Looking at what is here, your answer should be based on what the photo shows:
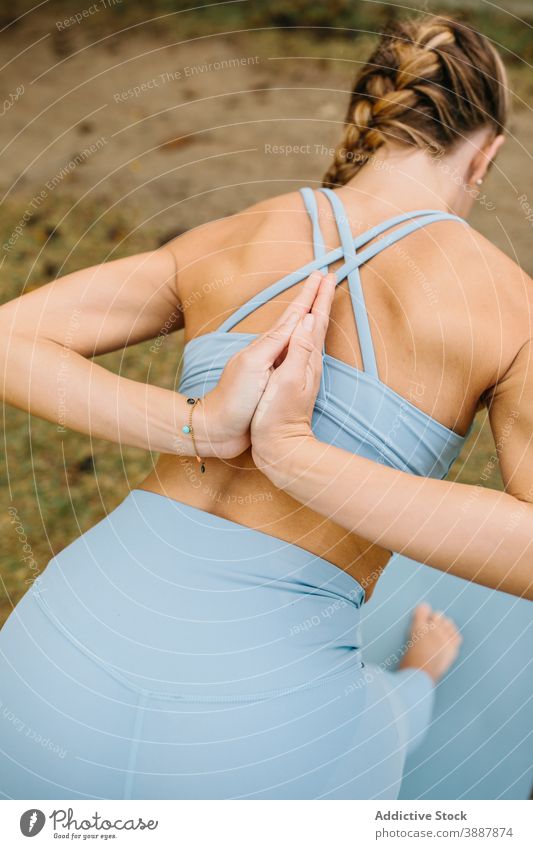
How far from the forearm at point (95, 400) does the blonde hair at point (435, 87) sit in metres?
0.49

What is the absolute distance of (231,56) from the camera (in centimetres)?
391

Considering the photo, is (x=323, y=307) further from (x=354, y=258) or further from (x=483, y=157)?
(x=483, y=157)

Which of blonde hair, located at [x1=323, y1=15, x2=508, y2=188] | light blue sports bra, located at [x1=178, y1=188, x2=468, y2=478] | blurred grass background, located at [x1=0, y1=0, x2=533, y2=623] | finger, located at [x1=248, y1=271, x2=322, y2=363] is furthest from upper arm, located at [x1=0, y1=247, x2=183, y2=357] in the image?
blurred grass background, located at [x1=0, y1=0, x2=533, y2=623]

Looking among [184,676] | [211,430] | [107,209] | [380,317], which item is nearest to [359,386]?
[380,317]

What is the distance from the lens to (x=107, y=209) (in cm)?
321

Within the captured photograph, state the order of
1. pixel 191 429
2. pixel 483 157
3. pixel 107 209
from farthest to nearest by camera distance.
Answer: pixel 107 209 < pixel 483 157 < pixel 191 429

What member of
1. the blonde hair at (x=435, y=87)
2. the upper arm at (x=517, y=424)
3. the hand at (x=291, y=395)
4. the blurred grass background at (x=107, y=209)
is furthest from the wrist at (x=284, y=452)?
the blurred grass background at (x=107, y=209)

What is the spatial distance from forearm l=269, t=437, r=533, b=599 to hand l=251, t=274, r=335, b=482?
45 millimetres

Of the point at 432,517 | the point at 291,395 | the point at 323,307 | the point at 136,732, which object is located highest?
the point at 323,307

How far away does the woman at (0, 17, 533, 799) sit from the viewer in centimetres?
105

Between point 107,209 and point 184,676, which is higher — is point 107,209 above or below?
above

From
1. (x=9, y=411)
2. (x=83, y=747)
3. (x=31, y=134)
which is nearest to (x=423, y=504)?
(x=83, y=747)

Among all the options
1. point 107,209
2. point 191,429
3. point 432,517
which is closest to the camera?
point 432,517

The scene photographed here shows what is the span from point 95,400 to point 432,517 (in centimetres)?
49
